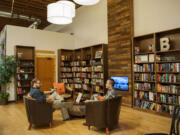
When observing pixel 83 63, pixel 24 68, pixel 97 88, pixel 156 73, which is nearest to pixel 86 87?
pixel 97 88

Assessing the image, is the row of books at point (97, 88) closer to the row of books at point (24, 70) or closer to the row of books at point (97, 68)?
the row of books at point (97, 68)

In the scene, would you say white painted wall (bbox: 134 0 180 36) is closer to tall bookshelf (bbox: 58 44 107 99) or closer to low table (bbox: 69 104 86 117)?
tall bookshelf (bbox: 58 44 107 99)

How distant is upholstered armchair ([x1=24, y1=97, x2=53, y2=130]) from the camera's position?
Answer: 146 inches

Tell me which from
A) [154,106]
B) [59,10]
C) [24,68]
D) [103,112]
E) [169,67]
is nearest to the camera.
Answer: [103,112]

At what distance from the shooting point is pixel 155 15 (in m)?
5.34

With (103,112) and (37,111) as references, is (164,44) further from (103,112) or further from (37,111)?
(37,111)

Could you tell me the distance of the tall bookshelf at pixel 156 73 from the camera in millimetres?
4668

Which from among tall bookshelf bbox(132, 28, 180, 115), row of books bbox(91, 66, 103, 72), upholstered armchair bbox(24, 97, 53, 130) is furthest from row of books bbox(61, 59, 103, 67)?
upholstered armchair bbox(24, 97, 53, 130)

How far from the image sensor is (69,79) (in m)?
8.84

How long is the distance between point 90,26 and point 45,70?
3.30 m

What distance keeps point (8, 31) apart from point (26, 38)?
83cm

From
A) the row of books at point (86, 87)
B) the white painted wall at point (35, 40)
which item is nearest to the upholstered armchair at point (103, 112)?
the row of books at point (86, 87)

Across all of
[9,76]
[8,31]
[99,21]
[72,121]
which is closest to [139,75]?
[72,121]

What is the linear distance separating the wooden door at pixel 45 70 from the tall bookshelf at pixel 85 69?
385mm
